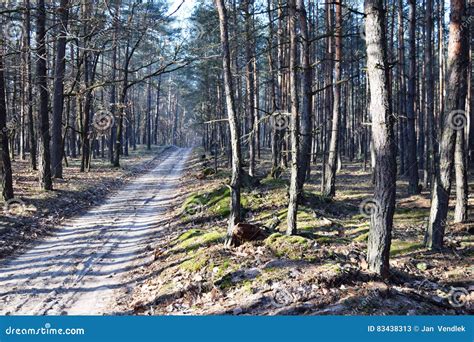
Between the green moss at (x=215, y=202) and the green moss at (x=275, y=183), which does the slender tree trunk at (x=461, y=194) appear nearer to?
the green moss at (x=215, y=202)

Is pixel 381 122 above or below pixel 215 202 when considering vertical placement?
above

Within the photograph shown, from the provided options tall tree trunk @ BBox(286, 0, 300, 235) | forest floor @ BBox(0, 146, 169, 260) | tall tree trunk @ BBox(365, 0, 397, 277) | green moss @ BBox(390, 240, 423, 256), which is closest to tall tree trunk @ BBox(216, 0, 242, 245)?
tall tree trunk @ BBox(286, 0, 300, 235)

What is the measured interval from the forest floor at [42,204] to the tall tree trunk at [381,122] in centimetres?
828

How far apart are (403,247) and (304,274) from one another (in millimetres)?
3738

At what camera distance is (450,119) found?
880 centimetres

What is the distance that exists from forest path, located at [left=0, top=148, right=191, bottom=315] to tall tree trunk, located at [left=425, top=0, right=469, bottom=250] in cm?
666

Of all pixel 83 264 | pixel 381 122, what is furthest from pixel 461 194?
pixel 83 264

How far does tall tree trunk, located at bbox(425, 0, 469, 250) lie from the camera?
8.69 m

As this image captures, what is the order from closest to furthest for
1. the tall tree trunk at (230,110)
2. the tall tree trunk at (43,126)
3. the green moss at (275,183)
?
the tall tree trunk at (230,110) → the tall tree trunk at (43,126) → the green moss at (275,183)

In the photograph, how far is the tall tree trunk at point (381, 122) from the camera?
20.3ft

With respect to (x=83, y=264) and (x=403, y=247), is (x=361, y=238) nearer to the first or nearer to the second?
(x=403, y=247)

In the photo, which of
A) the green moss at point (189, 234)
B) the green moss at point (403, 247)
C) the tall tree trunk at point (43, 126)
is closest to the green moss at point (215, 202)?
the green moss at point (189, 234)

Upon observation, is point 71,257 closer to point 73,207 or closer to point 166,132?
point 73,207

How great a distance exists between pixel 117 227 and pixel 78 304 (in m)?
5.58
